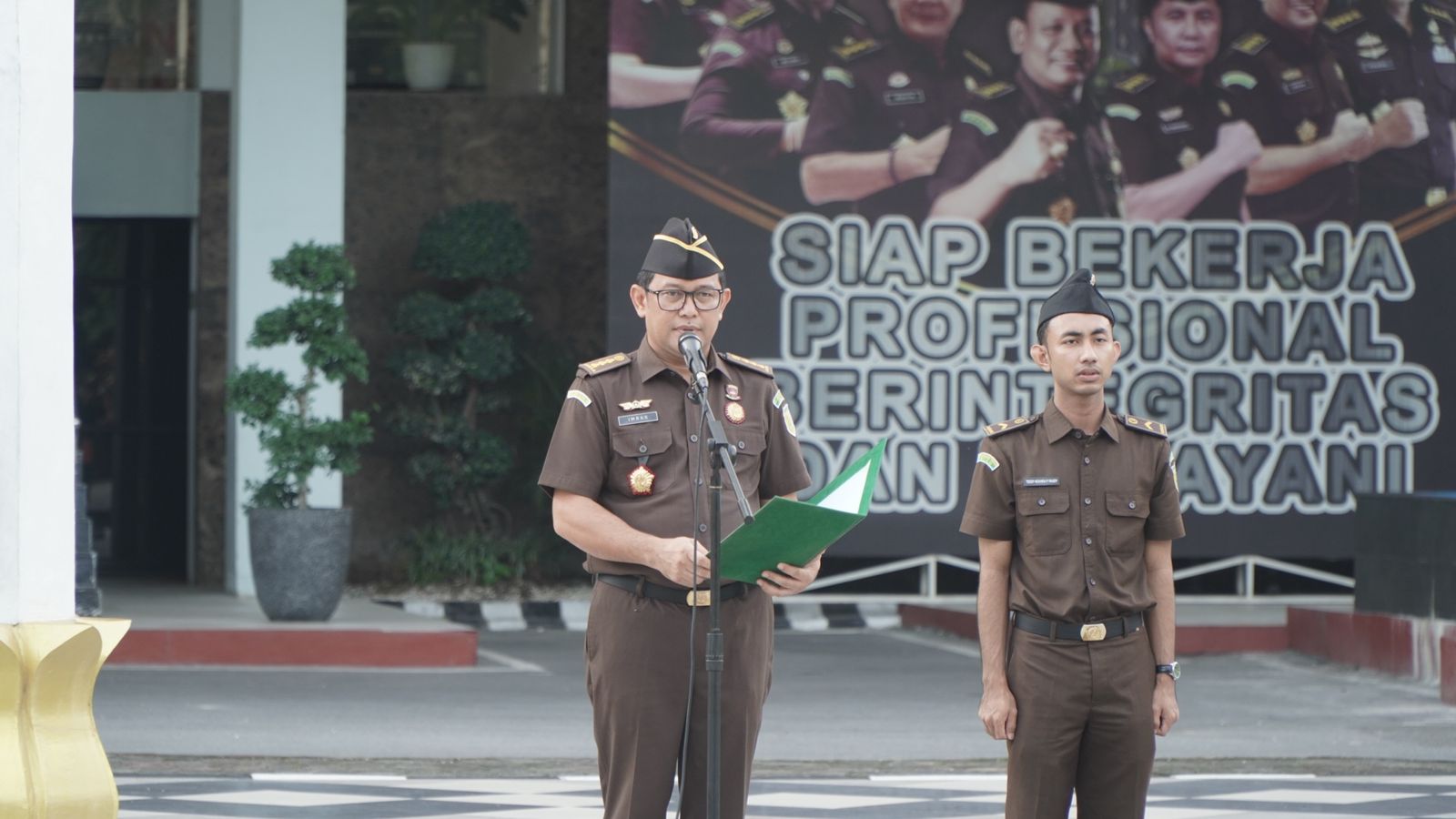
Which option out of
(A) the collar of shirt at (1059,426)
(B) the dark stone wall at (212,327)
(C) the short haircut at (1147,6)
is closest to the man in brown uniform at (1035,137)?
(C) the short haircut at (1147,6)

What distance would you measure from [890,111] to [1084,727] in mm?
10812

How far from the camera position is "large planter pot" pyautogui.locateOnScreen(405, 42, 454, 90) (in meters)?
17.3

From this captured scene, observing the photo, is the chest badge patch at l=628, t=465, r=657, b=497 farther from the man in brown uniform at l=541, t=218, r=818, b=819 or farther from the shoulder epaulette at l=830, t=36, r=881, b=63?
the shoulder epaulette at l=830, t=36, r=881, b=63

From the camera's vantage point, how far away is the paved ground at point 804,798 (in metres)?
7.91

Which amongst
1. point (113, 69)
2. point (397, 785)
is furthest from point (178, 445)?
point (397, 785)

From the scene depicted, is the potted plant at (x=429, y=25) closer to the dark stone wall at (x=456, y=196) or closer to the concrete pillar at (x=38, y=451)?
the dark stone wall at (x=456, y=196)

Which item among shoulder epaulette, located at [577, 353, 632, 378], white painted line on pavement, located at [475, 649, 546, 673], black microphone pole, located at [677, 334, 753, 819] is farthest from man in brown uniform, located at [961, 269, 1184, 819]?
white painted line on pavement, located at [475, 649, 546, 673]

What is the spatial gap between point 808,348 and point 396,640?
424 cm

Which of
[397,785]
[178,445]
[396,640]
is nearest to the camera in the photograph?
[397,785]

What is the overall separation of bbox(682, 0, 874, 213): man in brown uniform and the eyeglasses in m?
10.4

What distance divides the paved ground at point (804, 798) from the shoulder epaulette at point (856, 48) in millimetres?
7592

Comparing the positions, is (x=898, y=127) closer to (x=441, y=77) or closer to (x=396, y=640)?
(x=441, y=77)

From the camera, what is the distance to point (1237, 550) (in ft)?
51.9

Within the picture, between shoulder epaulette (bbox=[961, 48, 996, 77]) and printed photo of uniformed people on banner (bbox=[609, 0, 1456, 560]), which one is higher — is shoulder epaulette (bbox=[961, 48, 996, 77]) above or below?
above
